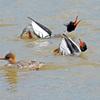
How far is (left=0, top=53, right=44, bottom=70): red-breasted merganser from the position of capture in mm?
10888

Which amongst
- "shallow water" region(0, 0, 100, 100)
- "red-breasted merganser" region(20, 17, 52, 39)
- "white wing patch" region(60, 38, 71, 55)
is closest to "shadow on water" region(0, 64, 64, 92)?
"shallow water" region(0, 0, 100, 100)

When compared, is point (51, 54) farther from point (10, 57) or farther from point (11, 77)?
point (11, 77)

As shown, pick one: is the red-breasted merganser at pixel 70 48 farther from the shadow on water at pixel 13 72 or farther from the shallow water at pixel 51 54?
the shadow on water at pixel 13 72

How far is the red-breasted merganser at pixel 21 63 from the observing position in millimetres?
10888

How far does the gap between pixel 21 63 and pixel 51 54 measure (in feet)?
2.93

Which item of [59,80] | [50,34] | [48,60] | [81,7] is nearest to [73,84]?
[59,80]

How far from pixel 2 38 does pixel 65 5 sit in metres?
3.23

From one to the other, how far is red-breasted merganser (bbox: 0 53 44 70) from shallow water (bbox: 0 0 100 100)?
0.32 feet

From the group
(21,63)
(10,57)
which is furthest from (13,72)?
(10,57)

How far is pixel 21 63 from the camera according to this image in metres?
11.2

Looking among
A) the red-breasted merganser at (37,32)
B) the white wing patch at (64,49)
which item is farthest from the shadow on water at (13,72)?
the red-breasted merganser at (37,32)

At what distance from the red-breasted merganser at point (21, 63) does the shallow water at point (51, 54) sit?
3.9 inches

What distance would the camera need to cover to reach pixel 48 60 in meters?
11.5

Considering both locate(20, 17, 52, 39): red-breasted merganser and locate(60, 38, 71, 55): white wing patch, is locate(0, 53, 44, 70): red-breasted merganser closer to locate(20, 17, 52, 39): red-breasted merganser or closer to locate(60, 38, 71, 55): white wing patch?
locate(60, 38, 71, 55): white wing patch
